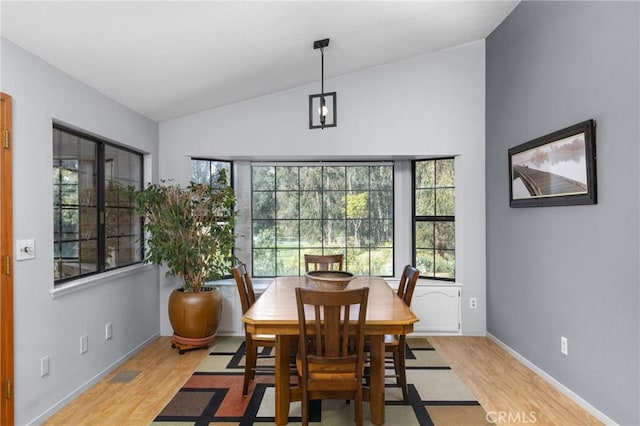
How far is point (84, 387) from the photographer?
3.08 metres

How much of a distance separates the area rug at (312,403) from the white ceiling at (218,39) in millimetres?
2485

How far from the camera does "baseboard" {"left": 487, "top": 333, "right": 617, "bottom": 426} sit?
2605mm

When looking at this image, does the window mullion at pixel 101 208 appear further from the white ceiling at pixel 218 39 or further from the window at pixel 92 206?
the white ceiling at pixel 218 39

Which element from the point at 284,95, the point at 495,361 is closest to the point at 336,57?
the point at 284,95

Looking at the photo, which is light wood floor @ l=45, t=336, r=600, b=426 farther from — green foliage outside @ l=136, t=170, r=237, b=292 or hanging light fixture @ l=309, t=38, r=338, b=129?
hanging light fixture @ l=309, t=38, r=338, b=129

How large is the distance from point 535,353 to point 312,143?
2970mm

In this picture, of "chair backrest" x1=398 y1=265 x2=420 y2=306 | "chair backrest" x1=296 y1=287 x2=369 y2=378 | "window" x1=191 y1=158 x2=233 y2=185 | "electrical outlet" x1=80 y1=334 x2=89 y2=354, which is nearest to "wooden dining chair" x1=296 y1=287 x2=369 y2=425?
"chair backrest" x1=296 y1=287 x2=369 y2=378

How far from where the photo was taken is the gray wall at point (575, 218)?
2.39m

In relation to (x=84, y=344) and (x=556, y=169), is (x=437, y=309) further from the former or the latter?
(x=84, y=344)

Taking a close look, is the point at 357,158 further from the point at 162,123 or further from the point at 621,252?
the point at 621,252

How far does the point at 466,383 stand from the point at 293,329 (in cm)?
172

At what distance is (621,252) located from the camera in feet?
7.97

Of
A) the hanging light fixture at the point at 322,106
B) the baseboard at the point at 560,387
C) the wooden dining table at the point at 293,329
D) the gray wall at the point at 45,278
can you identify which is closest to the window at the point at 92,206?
the gray wall at the point at 45,278

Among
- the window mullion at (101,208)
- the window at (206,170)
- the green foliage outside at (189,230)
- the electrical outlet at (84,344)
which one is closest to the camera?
the electrical outlet at (84,344)
